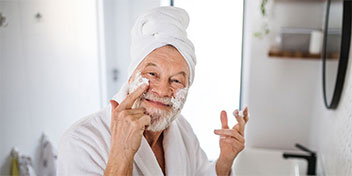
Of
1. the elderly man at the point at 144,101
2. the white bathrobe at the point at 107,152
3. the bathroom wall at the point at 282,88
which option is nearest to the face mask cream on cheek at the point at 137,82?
the elderly man at the point at 144,101

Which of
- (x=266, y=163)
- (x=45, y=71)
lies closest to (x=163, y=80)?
(x=45, y=71)

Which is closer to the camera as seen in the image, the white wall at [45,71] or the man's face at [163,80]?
the man's face at [163,80]

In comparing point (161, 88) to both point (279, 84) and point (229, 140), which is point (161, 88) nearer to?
point (229, 140)

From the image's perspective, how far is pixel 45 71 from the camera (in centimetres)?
91

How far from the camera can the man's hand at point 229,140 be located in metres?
0.81

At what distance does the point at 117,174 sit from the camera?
63 cm

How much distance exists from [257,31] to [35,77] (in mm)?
1218

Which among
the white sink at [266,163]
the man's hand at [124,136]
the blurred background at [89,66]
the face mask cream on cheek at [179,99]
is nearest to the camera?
the man's hand at [124,136]

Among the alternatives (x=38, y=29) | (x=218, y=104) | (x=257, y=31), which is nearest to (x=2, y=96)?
(x=38, y=29)

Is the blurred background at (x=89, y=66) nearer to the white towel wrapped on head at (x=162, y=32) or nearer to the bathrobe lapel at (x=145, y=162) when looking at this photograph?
the white towel wrapped on head at (x=162, y=32)

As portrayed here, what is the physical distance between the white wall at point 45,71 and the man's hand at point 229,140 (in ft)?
1.27

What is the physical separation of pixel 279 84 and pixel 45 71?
135 cm

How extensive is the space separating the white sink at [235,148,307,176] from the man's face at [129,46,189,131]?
98 centimetres

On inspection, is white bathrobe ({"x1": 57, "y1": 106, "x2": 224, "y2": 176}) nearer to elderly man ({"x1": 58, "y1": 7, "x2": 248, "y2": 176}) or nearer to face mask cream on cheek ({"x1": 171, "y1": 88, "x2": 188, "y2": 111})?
elderly man ({"x1": 58, "y1": 7, "x2": 248, "y2": 176})
